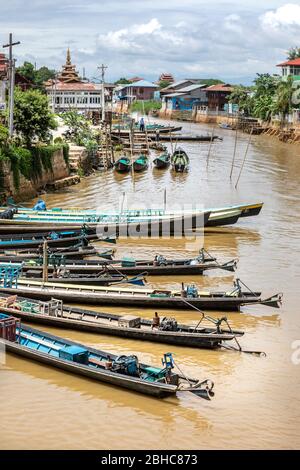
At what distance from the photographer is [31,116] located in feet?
107

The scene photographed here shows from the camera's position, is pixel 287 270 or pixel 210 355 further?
pixel 287 270

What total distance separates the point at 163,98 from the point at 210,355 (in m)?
95.4

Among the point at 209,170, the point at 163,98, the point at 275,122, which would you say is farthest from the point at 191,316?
the point at 163,98

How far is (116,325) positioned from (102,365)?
2.18 metres

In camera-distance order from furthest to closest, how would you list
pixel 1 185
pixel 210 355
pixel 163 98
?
1. pixel 163 98
2. pixel 1 185
3. pixel 210 355

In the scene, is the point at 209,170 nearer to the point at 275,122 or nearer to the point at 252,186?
the point at 252,186

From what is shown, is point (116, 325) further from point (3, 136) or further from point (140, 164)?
point (140, 164)

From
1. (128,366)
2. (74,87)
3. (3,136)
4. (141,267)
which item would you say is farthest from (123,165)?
(74,87)

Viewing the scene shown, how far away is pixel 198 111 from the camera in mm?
96562

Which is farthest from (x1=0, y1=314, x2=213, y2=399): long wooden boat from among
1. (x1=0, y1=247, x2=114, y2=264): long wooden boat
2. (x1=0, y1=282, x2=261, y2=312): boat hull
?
(x1=0, y1=247, x2=114, y2=264): long wooden boat

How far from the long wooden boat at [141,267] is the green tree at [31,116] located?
14344mm

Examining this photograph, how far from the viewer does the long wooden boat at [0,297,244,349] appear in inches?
575
